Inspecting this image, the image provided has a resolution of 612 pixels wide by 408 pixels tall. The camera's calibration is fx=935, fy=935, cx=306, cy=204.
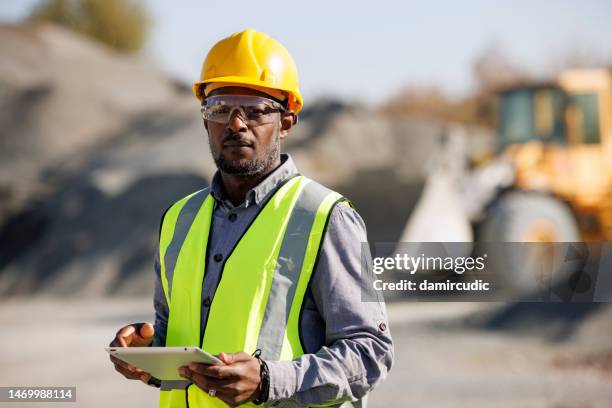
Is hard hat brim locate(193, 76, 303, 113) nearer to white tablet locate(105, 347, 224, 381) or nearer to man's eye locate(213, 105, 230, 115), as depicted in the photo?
man's eye locate(213, 105, 230, 115)

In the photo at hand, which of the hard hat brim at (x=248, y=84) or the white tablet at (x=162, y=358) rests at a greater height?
the hard hat brim at (x=248, y=84)

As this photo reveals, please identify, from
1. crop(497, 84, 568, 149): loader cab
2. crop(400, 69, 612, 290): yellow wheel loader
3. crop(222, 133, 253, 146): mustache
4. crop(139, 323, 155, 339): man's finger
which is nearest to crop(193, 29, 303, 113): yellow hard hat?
crop(222, 133, 253, 146): mustache

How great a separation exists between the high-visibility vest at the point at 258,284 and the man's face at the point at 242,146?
9 centimetres

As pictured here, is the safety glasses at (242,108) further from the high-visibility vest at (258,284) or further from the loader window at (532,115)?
the loader window at (532,115)

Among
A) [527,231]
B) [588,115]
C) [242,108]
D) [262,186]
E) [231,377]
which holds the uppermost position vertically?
[588,115]

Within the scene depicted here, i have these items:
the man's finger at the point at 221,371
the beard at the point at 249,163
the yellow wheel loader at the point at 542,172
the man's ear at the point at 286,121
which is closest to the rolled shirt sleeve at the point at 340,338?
the man's finger at the point at 221,371

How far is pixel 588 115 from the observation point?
12148mm

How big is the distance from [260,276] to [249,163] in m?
0.32

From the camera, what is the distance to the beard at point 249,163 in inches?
95.6

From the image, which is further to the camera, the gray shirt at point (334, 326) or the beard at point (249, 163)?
the beard at point (249, 163)

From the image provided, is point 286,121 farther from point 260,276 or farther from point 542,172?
point 542,172

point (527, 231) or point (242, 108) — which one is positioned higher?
point (527, 231)

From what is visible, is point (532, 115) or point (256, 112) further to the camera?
point (532, 115)

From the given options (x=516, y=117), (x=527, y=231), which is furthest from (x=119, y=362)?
(x=516, y=117)
